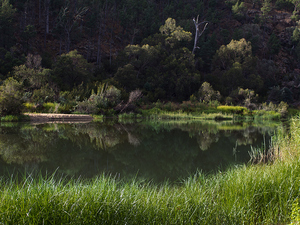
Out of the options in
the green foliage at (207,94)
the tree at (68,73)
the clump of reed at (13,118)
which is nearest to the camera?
the clump of reed at (13,118)

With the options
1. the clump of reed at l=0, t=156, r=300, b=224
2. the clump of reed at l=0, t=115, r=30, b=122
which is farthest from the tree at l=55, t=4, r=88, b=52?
the clump of reed at l=0, t=156, r=300, b=224

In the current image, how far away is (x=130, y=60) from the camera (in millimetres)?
33219

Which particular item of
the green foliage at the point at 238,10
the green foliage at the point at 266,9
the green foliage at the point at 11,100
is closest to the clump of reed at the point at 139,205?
the green foliage at the point at 11,100

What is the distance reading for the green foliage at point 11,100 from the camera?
14363mm

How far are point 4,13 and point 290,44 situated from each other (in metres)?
51.5

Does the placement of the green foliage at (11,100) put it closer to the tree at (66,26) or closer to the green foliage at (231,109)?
the green foliage at (231,109)

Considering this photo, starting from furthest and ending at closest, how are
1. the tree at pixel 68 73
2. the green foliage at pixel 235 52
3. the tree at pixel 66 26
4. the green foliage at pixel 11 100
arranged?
the green foliage at pixel 235 52
the tree at pixel 66 26
the tree at pixel 68 73
the green foliage at pixel 11 100

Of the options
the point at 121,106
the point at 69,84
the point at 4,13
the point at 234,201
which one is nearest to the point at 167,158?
the point at 234,201

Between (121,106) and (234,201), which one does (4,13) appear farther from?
(234,201)

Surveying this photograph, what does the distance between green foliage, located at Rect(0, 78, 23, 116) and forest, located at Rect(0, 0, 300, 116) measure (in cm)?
5

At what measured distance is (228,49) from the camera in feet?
125

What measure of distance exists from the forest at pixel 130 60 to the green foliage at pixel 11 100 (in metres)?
0.05

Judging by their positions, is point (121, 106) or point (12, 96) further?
point (121, 106)

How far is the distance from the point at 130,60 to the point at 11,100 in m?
20.5
